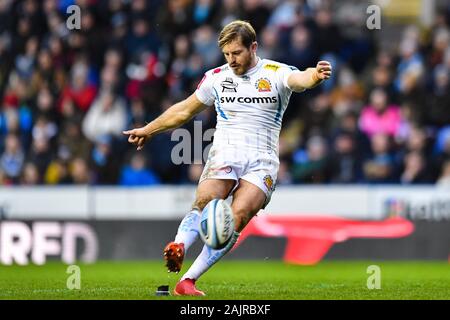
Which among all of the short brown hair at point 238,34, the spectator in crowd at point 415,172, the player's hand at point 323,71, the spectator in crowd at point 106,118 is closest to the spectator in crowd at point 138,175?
the spectator in crowd at point 106,118

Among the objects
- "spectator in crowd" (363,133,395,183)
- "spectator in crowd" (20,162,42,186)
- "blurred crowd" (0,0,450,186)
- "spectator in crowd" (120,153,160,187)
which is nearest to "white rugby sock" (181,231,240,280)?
"blurred crowd" (0,0,450,186)

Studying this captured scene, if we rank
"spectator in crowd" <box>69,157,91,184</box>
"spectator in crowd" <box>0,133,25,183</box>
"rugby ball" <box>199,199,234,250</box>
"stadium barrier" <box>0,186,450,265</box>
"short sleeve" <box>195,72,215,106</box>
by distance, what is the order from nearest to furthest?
1. "rugby ball" <box>199,199,234,250</box>
2. "short sleeve" <box>195,72,215,106</box>
3. "stadium barrier" <box>0,186,450,265</box>
4. "spectator in crowd" <box>69,157,91,184</box>
5. "spectator in crowd" <box>0,133,25,183</box>

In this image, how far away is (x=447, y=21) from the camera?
70.9 feet

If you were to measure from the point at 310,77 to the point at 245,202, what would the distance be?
1304mm

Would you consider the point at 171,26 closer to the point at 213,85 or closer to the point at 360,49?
the point at 360,49

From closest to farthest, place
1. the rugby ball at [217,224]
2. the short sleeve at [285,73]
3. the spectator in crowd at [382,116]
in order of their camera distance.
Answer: the rugby ball at [217,224]
the short sleeve at [285,73]
the spectator in crowd at [382,116]

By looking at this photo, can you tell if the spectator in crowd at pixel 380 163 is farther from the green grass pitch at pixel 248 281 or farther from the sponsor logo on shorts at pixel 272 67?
the sponsor logo on shorts at pixel 272 67

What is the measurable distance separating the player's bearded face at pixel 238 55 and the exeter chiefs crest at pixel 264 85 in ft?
0.61

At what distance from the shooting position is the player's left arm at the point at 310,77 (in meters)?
10.5

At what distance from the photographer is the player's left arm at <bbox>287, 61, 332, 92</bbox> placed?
10539 mm

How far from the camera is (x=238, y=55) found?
1118 cm

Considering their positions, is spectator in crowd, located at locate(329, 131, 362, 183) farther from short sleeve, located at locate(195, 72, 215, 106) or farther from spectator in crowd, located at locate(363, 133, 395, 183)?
short sleeve, located at locate(195, 72, 215, 106)

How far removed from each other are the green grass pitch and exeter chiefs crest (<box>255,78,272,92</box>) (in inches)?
74.8
